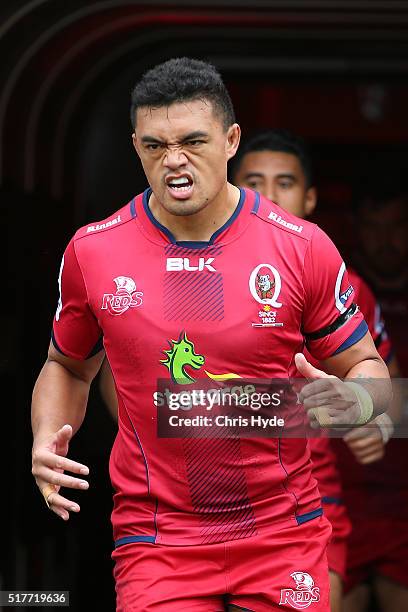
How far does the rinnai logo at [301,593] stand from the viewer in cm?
282

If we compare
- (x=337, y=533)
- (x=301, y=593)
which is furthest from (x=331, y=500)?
(x=301, y=593)

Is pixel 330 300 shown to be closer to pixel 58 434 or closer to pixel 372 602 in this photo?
pixel 58 434

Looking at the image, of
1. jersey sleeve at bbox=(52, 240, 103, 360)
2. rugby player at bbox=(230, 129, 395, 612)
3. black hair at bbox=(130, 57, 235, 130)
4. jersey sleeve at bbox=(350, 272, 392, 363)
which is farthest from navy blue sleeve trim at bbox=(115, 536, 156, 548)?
jersey sleeve at bbox=(350, 272, 392, 363)

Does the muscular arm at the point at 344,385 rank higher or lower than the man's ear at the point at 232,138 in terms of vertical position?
lower

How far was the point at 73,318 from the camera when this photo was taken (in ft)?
9.92

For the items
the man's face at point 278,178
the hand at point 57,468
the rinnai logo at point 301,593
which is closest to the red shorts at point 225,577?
→ the rinnai logo at point 301,593

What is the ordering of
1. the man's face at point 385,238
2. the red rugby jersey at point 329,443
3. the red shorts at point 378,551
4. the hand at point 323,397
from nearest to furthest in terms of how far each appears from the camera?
1. the hand at point 323,397
2. the red rugby jersey at point 329,443
3. the red shorts at point 378,551
4. the man's face at point 385,238

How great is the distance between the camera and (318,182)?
556 cm

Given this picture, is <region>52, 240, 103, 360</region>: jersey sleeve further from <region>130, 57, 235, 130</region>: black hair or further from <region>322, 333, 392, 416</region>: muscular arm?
<region>322, 333, 392, 416</region>: muscular arm

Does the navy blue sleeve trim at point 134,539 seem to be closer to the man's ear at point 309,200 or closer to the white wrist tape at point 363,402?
the white wrist tape at point 363,402

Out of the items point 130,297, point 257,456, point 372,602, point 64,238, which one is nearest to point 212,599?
point 257,456

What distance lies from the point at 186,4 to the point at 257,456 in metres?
1.99

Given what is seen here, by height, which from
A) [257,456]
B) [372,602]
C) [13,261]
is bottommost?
[372,602]

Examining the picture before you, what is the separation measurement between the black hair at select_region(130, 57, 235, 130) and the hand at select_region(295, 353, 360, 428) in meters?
0.61
